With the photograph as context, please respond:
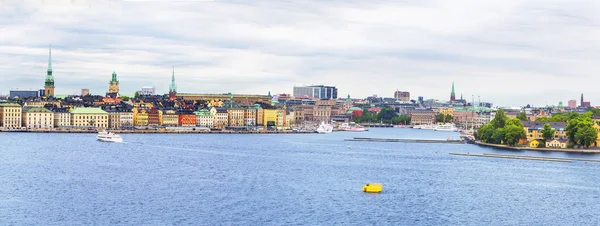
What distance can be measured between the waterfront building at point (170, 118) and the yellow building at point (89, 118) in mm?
7870

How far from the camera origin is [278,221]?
24.5 meters

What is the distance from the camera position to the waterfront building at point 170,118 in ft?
297

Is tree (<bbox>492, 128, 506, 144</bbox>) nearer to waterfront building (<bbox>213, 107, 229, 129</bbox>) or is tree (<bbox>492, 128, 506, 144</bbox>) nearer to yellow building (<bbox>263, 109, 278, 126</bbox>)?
waterfront building (<bbox>213, 107, 229, 129</bbox>)

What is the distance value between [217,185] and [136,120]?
58.2 metres

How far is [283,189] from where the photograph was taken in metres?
31.0

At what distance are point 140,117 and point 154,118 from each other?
1740 millimetres

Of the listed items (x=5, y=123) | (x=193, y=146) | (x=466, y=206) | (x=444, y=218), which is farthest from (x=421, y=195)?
(x=5, y=123)

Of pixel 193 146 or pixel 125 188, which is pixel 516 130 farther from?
pixel 125 188

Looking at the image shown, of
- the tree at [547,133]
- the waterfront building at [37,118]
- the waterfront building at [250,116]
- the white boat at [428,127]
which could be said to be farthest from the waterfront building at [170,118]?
the tree at [547,133]

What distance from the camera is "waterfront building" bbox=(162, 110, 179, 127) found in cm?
9062

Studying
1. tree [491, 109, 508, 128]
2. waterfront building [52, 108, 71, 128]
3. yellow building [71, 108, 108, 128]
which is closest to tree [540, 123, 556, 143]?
tree [491, 109, 508, 128]

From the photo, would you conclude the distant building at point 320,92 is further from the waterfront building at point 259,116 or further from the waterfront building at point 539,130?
the waterfront building at point 539,130

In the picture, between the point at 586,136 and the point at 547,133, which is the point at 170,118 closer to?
the point at 547,133

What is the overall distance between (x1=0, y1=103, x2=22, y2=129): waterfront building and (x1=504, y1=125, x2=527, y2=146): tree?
4007 cm
